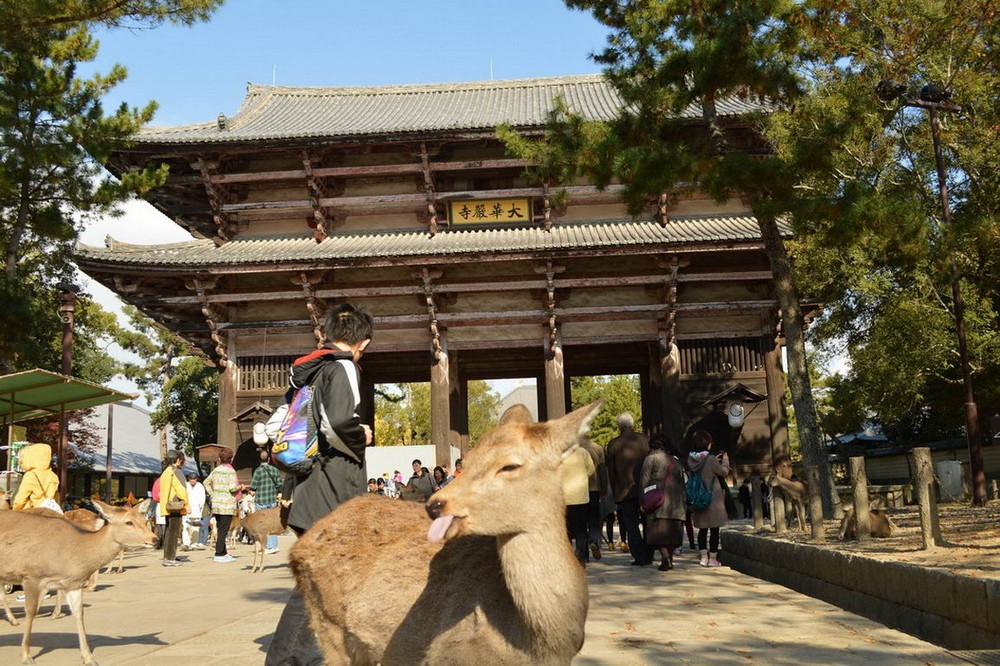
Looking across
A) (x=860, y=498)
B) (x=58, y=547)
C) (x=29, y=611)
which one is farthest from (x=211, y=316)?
(x=860, y=498)

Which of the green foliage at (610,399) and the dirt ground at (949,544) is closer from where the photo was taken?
the dirt ground at (949,544)

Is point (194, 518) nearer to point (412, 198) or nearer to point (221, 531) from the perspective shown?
point (221, 531)

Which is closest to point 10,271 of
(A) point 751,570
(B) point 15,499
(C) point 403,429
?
(B) point 15,499

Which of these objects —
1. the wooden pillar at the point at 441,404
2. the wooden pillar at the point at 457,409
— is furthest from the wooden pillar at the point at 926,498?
the wooden pillar at the point at 457,409

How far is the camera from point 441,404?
18.8 m

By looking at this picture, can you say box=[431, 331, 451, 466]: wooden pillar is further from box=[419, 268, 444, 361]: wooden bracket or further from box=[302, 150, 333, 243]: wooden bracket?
box=[302, 150, 333, 243]: wooden bracket

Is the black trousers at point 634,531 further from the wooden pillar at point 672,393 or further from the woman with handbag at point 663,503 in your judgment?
the wooden pillar at point 672,393

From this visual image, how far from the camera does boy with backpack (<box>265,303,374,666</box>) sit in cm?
389

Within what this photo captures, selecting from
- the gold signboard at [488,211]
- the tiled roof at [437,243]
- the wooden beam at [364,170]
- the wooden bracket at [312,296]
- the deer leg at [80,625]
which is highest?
the wooden beam at [364,170]

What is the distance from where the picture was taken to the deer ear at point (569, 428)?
2793 mm

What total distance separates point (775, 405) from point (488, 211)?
7.94m

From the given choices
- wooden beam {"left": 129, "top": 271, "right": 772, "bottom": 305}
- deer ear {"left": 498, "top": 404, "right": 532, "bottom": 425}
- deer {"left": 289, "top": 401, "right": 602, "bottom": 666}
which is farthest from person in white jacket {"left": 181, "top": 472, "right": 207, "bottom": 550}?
deer ear {"left": 498, "top": 404, "right": 532, "bottom": 425}

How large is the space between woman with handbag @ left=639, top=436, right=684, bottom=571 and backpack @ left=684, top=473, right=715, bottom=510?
729 millimetres

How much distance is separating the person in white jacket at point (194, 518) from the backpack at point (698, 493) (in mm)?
9054
